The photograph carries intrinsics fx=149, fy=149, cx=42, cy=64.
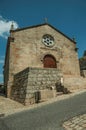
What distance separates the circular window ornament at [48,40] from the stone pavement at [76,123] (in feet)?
47.3

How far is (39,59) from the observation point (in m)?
17.7

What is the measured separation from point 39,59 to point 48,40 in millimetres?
3158

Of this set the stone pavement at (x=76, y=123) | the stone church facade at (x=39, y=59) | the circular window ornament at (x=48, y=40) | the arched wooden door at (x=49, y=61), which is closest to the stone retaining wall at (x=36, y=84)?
the stone church facade at (x=39, y=59)

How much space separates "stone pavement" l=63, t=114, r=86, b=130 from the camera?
170 inches

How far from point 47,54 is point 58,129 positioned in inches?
567

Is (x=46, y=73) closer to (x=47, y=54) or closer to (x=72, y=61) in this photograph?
(x=47, y=54)

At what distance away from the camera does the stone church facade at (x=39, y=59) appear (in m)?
12.2

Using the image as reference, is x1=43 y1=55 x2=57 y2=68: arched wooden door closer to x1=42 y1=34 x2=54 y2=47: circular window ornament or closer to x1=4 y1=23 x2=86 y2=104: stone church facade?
x1=4 y1=23 x2=86 y2=104: stone church facade

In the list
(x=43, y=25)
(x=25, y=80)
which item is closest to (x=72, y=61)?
(x=43, y=25)

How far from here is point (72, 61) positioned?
19.8 m

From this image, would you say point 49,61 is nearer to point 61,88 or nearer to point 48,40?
point 48,40

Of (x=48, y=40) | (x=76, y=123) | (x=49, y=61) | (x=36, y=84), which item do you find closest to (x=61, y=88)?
(x=36, y=84)

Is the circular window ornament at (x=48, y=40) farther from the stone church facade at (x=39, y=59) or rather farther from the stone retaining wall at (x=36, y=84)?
the stone retaining wall at (x=36, y=84)

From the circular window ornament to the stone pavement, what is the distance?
14.4 meters
